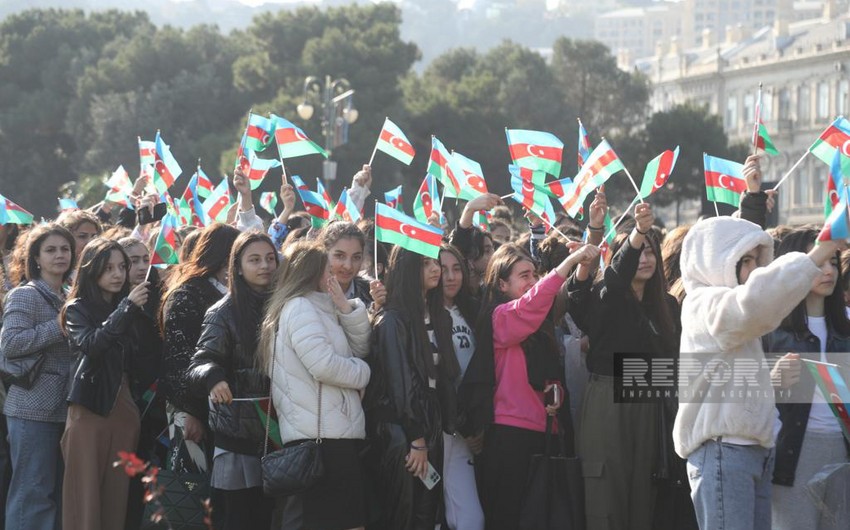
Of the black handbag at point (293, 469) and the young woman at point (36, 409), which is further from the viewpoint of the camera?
the young woman at point (36, 409)

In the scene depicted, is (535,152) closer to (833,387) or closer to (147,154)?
(833,387)

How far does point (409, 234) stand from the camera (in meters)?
6.49

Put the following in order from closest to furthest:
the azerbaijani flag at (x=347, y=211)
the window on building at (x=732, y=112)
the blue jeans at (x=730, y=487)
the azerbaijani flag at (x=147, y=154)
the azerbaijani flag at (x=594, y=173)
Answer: the blue jeans at (x=730, y=487) < the azerbaijani flag at (x=594, y=173) < the azerbaijani flag at (x=347, y=211) < the azerbaijani flag at (x=147, y=154) < the window on building at (x=732, y=112)

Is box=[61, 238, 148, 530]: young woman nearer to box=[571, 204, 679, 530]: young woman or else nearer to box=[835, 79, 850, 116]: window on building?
box=[571, 204, 679, 530]: young woman

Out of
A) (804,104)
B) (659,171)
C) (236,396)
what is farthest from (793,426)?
(804,104)

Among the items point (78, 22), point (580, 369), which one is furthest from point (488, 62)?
point (580, 369)

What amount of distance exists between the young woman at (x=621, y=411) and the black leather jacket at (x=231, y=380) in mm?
1482

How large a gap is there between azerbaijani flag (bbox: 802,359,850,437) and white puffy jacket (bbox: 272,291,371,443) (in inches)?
73.5

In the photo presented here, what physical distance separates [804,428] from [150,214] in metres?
5.35

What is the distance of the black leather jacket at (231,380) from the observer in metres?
6.26

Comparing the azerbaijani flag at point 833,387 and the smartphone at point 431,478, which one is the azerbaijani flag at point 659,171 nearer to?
the smartphone at point 431,478

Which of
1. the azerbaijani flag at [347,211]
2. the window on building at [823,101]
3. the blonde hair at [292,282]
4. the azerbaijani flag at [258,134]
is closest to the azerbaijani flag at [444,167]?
the azerbaijani flag at [347,211]

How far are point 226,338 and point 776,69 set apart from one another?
3623 inches

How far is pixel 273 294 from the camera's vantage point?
20.6 ft
